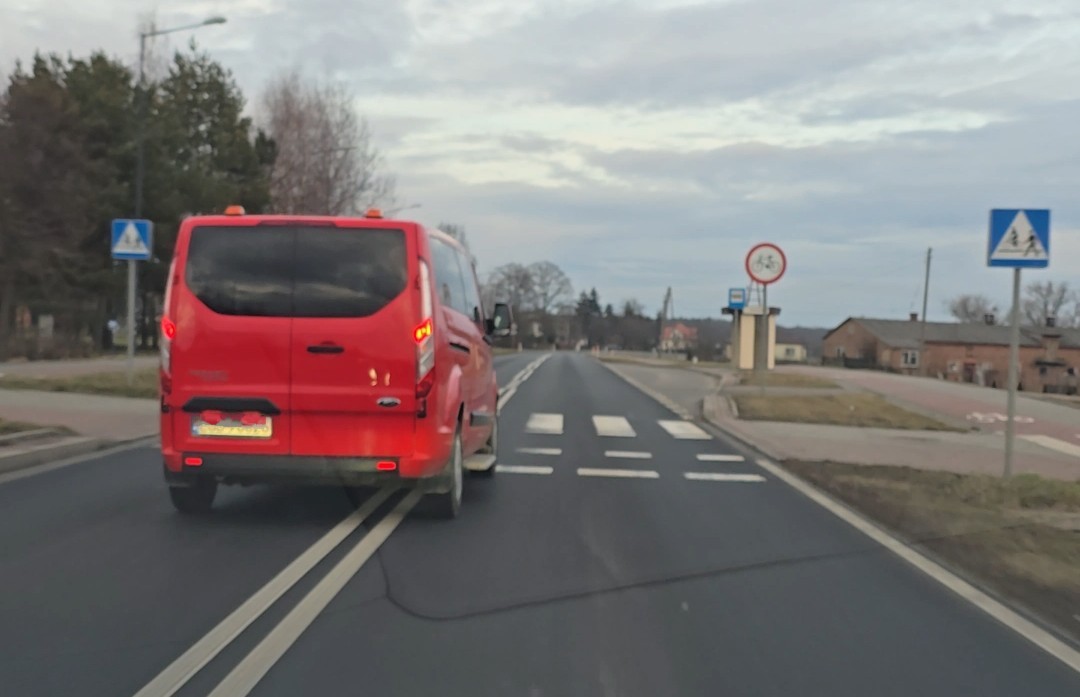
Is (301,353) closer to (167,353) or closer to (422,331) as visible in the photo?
(422,331)

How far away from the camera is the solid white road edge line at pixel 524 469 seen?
1142cm

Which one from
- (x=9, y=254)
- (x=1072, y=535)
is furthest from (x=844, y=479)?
(x=9, y=254)

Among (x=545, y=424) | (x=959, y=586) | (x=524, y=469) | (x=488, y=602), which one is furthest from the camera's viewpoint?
(x=545, y=424)

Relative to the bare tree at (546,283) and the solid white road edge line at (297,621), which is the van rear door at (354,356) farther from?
the bare tree at (546,283)

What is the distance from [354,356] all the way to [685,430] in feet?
33.8

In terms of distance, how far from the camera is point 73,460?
11.2 m

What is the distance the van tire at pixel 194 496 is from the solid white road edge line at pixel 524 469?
3791 mm

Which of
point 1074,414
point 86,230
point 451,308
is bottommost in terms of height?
point 1074,414

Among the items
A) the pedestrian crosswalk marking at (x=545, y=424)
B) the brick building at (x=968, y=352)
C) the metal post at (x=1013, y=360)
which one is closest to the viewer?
the metal post at (x=1013, y=360)

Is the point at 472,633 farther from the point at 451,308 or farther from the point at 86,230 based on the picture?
the point at 86,230

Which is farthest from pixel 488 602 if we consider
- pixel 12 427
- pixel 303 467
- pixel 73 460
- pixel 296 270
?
pixel 12 427

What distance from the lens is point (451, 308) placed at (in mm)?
8500

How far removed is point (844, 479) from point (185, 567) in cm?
718

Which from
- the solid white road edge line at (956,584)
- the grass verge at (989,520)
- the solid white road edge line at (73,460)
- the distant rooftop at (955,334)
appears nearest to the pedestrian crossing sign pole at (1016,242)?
the grass verge at (989,520)
